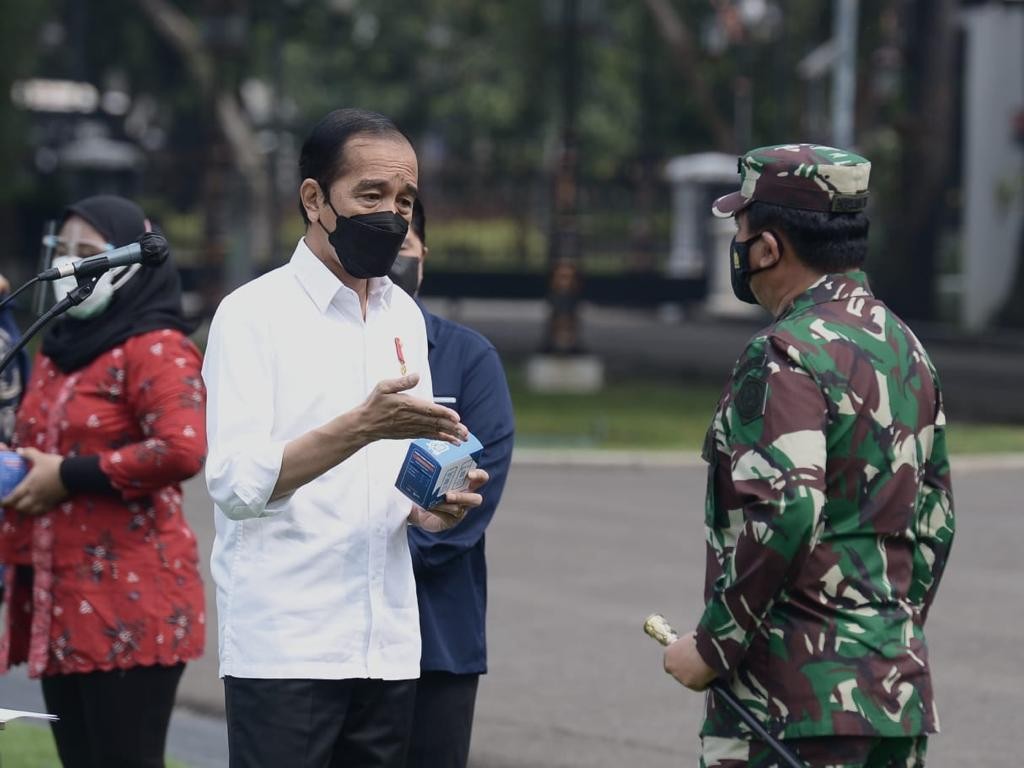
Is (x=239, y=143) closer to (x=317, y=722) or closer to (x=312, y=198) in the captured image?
A: (x=312, y=198)

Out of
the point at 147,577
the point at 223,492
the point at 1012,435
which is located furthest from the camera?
the point at 1012,435

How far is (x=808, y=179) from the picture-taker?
332cm

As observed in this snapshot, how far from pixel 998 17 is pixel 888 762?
2845 centimetres

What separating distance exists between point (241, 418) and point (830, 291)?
3.55 ft

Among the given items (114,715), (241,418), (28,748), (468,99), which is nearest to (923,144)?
(28,748)

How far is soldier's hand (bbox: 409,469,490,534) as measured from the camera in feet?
11.9

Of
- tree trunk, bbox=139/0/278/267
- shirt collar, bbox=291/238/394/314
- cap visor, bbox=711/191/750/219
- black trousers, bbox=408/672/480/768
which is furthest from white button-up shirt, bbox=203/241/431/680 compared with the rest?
tree trunk, bbox=139/0/278/267

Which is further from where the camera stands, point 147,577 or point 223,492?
point 147,577

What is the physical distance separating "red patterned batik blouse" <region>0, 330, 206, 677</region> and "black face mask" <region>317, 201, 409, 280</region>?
3.90ft

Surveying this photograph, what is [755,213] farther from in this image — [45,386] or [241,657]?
[45,386]

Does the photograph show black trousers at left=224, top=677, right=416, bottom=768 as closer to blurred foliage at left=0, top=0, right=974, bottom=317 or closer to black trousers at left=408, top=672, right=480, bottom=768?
black trousers at left=408, top=672, right=480, bottom=768

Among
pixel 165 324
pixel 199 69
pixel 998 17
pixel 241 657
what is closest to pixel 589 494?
pixel 165 324

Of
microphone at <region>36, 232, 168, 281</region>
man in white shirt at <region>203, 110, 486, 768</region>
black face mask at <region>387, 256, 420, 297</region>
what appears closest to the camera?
man in white shirt at <region>203, 110, 486, 768</region>

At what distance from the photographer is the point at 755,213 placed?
133 inches
